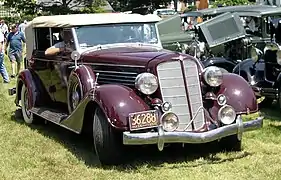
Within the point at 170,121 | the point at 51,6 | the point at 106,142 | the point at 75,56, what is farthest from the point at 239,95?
the point at 51,6

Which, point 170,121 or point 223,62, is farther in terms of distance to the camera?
point 223,62

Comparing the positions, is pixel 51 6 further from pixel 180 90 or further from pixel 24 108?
pixel 180 90

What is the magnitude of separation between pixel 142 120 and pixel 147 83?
18.0 inches

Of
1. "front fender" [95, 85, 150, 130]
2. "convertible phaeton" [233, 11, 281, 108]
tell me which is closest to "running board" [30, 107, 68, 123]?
"front fender" [95, 85, 150, 130]

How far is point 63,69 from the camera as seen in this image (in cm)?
750

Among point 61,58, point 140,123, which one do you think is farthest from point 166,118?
point 61,58

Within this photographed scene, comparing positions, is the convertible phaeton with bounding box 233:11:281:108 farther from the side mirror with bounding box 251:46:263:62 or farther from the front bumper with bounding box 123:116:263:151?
the front bumper with bounding box 123:116:263:151

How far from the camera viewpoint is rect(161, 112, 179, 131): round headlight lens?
223 inches

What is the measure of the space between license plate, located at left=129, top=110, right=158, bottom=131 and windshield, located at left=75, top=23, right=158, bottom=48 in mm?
1892

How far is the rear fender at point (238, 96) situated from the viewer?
20.1 ft

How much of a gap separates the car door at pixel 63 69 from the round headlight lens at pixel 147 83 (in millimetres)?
1617

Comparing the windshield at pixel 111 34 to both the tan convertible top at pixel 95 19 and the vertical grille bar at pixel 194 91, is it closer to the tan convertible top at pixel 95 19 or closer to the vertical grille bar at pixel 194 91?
the tan convertible top at pixel 95 19

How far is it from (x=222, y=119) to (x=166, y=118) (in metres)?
0.68

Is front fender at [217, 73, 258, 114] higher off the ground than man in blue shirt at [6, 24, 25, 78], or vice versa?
front fender at [217, 73, 258, 114]
